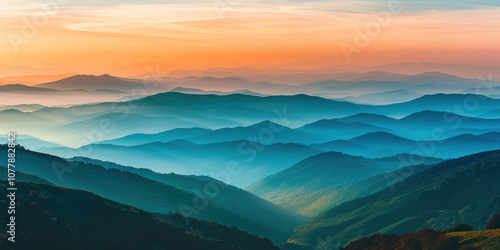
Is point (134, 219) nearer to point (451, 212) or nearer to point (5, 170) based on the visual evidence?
point (5, 170)

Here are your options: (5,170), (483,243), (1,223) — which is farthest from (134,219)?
(483,243)

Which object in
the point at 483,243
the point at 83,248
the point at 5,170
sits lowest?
the point at 483,243

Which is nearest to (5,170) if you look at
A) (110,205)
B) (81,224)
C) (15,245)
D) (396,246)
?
(110,205)

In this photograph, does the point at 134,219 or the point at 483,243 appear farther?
the point at 134,219

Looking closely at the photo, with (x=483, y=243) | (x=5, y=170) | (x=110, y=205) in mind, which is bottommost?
(x=483, y=243)

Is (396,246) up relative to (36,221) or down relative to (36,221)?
down

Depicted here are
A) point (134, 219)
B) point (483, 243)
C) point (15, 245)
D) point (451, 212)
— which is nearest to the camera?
point (15, 245)

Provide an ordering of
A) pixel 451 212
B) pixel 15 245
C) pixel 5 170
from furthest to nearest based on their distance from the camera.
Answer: pixel 451 212 → pixel 5 170 → pixel 15 245

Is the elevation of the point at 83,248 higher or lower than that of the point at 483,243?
higher

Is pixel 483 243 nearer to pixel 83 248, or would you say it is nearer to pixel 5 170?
pixel 83 248
